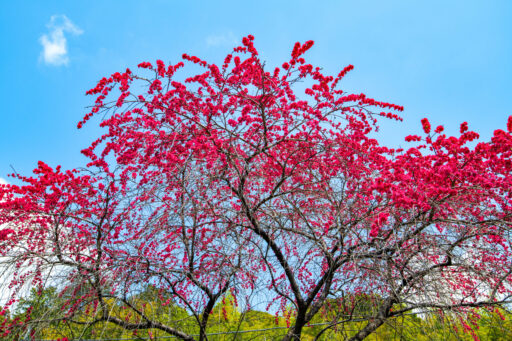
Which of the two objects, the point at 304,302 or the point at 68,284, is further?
the point at 304,302

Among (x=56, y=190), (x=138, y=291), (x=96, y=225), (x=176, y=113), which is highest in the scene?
(x=176, y=113)

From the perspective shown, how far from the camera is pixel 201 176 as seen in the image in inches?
144

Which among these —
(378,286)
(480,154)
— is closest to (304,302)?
(378,286)

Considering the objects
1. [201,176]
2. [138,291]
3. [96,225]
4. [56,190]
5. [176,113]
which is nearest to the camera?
[138,291]

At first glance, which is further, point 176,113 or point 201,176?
point 176,113

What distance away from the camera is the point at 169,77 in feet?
14.6

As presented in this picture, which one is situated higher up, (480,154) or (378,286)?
(480,154)

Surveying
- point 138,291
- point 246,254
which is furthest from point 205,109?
point 138,291

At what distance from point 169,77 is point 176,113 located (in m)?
→ 0.48

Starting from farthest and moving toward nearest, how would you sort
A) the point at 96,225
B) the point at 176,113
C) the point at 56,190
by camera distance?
the point at 56,190 → the point at 96,225 → the point at 176,113

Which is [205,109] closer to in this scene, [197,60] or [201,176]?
[197,60]

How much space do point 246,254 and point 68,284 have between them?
1801 millimetres

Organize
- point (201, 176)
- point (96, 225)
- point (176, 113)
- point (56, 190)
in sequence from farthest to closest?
point (56, 190) < point (96, 225) < point (176, 113) < point (201, 176)

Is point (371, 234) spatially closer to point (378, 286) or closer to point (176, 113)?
point (378, 286)
